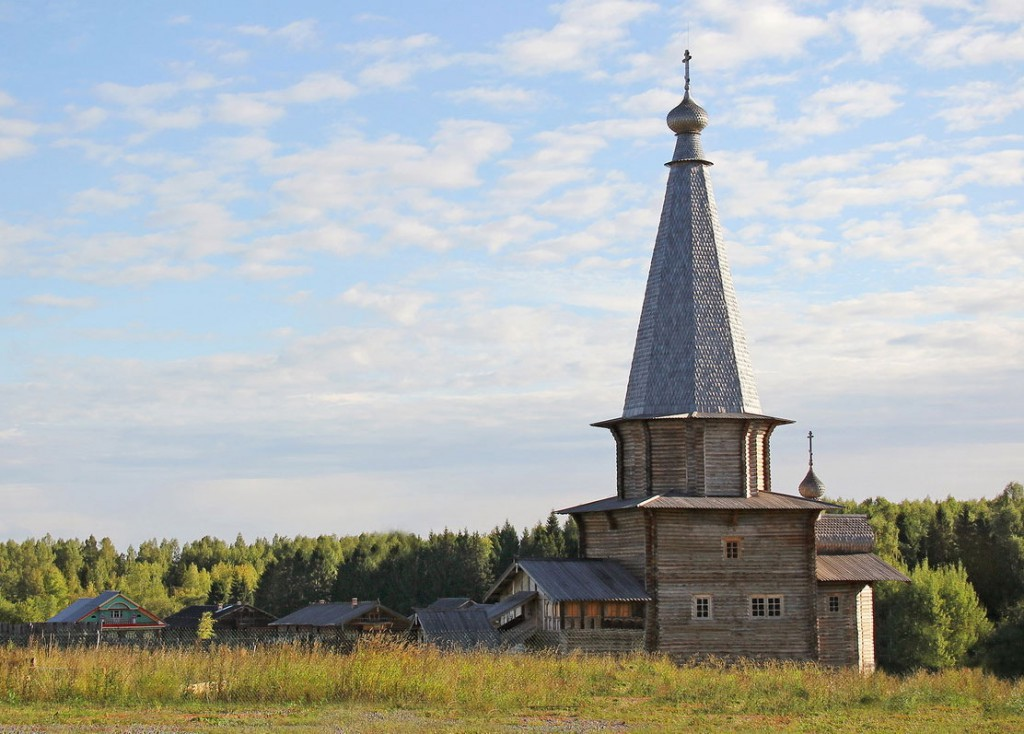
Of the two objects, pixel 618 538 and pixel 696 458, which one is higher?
pixel 696 458

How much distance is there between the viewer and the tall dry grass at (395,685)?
1820cm

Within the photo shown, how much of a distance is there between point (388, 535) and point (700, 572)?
3259 inches

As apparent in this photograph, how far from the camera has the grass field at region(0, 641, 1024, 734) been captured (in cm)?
1628

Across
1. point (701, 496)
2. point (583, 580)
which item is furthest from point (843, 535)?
point (583, 580)

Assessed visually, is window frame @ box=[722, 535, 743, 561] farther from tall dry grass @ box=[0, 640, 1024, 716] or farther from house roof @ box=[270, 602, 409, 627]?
house roof @ box=[270, 602, 409, 627]

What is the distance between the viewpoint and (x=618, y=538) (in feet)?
118

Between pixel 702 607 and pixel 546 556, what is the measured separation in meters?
17.9

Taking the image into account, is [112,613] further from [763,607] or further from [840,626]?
[763,607]

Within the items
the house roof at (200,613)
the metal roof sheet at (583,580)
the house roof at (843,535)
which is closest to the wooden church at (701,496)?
the metal roof sheet at (583,580)

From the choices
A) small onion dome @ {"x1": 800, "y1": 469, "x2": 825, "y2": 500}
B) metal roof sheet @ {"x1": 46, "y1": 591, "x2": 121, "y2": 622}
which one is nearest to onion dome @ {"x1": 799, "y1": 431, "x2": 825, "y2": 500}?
small onion dome @ {"x1": 800, "y1": 469, "x2": 825, "y2": 500}

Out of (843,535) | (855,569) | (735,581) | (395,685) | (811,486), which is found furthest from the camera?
(811,486)

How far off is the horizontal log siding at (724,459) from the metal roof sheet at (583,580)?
10.2ft

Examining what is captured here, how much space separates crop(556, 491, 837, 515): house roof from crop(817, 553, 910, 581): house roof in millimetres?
2746

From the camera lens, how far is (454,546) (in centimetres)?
8244
